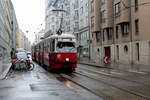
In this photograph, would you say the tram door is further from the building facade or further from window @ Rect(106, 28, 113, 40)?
the building facade

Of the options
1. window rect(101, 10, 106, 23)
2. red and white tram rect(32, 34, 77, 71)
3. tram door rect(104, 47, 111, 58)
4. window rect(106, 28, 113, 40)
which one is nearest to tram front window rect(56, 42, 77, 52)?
red and white tram rect(32, 34, 77, 71)

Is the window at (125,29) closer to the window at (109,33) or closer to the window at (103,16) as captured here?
the window at (109,33)

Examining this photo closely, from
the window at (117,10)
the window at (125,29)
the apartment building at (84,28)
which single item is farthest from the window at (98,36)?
the window at (125,29)

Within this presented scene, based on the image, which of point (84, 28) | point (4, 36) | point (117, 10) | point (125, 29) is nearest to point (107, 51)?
point (117, 10)

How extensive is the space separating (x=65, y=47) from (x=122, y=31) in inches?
840

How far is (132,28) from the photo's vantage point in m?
42.5

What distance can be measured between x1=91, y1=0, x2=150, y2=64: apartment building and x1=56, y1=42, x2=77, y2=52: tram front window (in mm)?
13578

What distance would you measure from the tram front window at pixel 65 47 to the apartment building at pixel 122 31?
1358 centimetres

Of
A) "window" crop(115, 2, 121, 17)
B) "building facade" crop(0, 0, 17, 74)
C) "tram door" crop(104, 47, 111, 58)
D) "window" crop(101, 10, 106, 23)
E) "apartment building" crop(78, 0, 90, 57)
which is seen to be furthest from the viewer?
"apartment building" crop(78, 0, 90, 57)

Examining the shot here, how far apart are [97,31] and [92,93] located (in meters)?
44.1

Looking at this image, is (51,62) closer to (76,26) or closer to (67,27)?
(76,26)

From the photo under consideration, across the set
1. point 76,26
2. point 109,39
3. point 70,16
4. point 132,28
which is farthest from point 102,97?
point 70,16

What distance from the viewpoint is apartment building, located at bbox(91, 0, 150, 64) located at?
3888 centimetres

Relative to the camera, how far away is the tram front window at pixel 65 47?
86.6ft
